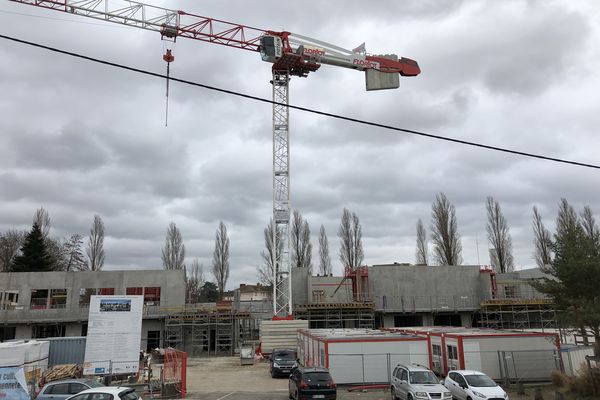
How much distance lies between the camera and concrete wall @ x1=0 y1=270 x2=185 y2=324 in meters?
48.7

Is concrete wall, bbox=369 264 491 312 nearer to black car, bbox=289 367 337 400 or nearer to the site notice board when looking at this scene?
the site notice board

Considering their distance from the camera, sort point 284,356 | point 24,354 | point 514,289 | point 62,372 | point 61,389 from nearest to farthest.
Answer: point 61,389 < point 24,354 < point 62,372 < point 284,356 < point 514,289

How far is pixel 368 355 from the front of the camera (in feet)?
83.2

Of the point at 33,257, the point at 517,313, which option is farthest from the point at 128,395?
the point at 33,257

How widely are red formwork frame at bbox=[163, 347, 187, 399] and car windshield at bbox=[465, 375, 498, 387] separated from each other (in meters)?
13.0

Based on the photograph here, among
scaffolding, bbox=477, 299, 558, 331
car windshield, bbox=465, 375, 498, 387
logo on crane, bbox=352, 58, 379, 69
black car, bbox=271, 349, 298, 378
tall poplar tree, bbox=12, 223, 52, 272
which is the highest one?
logo on crane, bbox=352, 58, 379, 69

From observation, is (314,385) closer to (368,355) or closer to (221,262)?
(368,355)

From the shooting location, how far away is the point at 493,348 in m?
25.2

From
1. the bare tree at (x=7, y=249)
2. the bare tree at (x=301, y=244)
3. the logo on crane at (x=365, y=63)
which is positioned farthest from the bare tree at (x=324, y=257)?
the bare tree at (x=7, y=249)

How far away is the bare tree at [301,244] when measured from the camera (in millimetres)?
65812

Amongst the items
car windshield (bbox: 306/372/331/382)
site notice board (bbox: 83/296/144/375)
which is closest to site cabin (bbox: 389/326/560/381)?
car windshield (bbox: 306/372/331/382)

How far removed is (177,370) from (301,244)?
42296mm

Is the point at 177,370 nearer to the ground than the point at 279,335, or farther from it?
nearer to the ground

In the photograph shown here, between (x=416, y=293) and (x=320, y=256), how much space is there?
59.5ft
